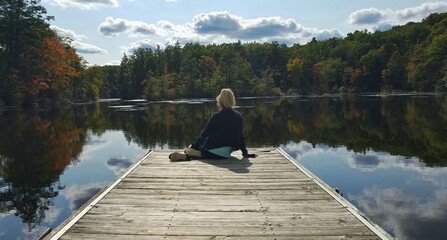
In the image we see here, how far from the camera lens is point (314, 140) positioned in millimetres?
18375

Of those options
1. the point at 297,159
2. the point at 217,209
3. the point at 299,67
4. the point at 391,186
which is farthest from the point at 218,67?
the point at 217,209

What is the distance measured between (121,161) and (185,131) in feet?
26.1

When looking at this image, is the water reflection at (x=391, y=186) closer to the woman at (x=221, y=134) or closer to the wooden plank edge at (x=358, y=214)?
the wooden plank edge at (x=358, y=214)

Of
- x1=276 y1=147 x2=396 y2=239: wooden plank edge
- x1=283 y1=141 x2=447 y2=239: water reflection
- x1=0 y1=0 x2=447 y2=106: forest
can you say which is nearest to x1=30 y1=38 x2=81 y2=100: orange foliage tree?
x1=0 y1=0 x2=447 y2=106: forest

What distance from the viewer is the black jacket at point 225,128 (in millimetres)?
8570

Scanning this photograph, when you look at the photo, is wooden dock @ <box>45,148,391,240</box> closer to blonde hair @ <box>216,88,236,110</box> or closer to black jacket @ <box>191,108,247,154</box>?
black jacket @ <box>191,108,247,154</box>

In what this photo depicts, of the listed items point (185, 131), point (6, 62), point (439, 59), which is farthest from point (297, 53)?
point (185, 131)

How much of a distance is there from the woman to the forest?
4361 centimetres

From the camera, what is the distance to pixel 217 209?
16.9ft

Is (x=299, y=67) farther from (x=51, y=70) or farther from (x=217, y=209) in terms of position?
(x=217, y=209)

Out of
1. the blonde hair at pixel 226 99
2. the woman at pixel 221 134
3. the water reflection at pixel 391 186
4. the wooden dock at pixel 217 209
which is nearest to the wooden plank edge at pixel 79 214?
the wooden dock at pixel 217 209

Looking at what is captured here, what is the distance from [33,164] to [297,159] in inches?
345

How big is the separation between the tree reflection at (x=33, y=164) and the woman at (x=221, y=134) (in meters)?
3.21

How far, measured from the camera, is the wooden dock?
429 centimetres
